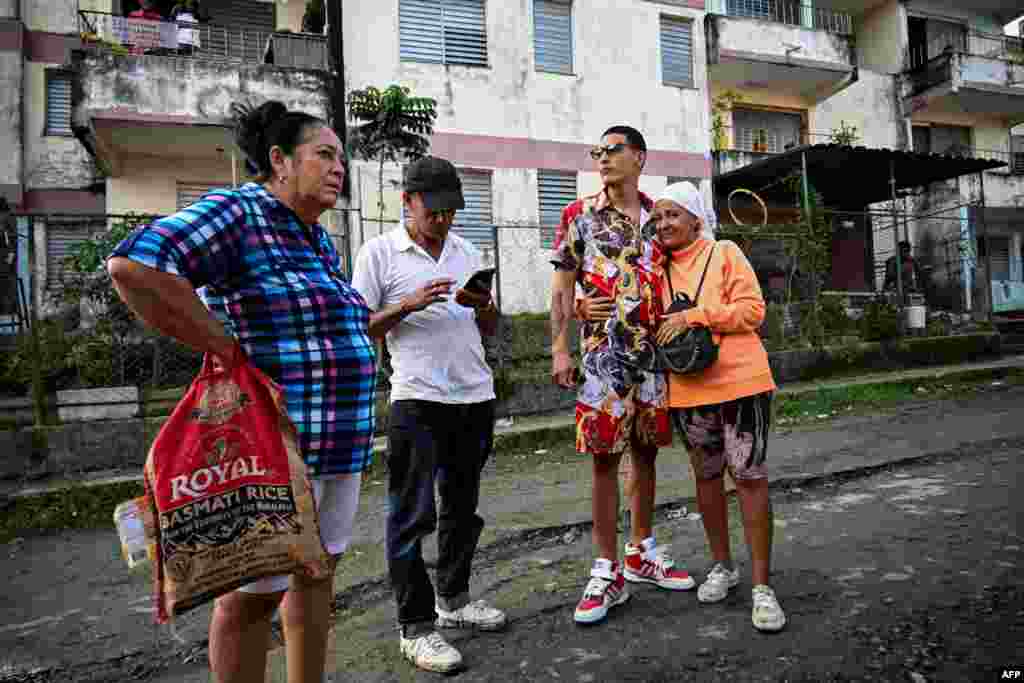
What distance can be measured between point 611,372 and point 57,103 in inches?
616

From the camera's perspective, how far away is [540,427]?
754 centimetres

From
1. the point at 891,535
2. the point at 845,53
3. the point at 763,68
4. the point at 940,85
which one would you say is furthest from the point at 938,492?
the point at 940,85

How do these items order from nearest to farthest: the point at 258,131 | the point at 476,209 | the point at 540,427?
the point at 258,131
the point at 540,427
the point at 476,209

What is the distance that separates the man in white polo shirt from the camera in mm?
2715

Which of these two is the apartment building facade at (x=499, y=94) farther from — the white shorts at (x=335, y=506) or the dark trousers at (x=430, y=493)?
the white shorts at (x=335, y=506)

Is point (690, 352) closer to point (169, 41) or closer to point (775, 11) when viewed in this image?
point (169, 41)

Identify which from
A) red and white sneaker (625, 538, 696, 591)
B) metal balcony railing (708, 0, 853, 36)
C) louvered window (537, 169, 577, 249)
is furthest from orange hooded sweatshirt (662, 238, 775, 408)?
metal balcony railing (708, 0, 853, 36)

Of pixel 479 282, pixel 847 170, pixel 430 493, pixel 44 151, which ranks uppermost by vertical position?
pixel 44 151

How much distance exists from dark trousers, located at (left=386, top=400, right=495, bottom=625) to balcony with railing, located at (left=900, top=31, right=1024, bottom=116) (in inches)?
775

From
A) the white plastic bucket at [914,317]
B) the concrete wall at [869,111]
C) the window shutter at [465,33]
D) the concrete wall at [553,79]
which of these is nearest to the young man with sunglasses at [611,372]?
the concrete wall at [553,79]

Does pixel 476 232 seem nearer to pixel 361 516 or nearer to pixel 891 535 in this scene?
pixel 361 516

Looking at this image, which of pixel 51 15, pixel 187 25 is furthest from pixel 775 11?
Answer: pixel 51 15

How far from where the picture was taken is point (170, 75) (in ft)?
35.5

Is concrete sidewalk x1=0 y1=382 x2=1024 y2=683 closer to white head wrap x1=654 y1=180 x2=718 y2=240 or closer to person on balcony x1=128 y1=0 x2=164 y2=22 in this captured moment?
white head wrap x1=654 y1=180 x2=718 y2=240
